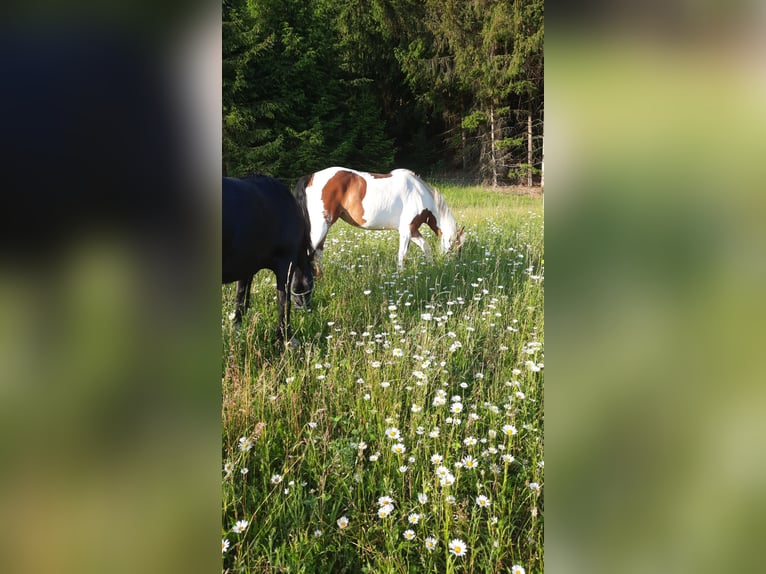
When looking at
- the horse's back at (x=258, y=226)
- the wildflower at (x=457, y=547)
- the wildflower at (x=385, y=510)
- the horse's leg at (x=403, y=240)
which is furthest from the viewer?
the horse's leg at (x=403, y=240)

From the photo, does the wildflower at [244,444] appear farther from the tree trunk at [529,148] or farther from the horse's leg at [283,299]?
the tree trunk at [529,148]

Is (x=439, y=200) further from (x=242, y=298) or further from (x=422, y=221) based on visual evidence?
(x=242, y=298)

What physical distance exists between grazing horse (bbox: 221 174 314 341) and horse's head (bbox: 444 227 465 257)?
75 cm

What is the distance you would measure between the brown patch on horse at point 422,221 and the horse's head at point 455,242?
6.7 inches

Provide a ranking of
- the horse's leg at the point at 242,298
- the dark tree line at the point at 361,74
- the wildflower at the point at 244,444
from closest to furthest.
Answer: the wildflower at the point at 244,444
the dark tree line at the point at 361,74
the horse's leg at the point at 242,298

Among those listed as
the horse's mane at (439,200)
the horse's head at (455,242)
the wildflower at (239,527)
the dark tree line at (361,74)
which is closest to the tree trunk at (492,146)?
the dark tree line at (361,74)

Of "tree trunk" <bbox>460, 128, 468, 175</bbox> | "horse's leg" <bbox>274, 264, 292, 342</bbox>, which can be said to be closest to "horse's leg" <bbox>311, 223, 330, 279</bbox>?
"horse's leg" <bbox>274, 264, 292, 342</bbox>

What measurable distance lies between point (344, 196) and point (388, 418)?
34.0 inches

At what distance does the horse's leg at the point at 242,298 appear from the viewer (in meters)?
2.10

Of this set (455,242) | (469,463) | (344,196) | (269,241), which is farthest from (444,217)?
(469,463)

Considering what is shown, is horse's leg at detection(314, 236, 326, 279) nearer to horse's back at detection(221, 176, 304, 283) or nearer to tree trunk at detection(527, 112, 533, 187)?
horse's back at detection(221, 176, 304, 283)
